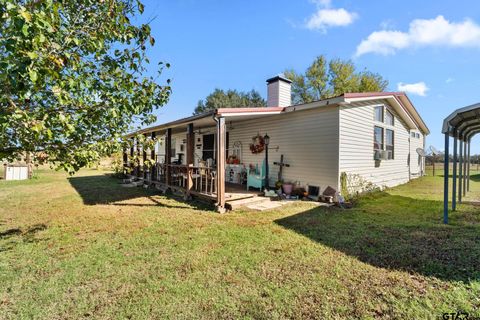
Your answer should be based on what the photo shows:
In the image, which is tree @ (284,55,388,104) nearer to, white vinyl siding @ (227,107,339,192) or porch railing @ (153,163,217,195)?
white vinyl siding @ (227,107,339,192)

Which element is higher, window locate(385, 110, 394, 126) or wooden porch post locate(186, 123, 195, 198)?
window locate(385, 110, 394, 126)

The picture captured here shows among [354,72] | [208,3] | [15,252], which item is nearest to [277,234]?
[15,252]

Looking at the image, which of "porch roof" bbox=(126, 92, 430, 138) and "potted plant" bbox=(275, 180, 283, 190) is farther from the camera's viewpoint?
"potted plant" bbox=(275, 180, 283, 190)

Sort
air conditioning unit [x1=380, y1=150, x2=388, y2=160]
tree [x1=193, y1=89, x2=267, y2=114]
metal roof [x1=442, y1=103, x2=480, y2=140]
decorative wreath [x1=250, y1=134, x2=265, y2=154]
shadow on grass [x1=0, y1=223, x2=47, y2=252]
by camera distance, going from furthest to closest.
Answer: tree [x1=193, y1=89, x2=267, y2=114], air conditioning unit [x1=380, y1=150, x2=388, y2=160], decorative wreath [x1=250, y1=134, x2=265, y2=154], metal roof [x1=442, y1=103, x2=480, y2=140], shadow on grass [x1=0, y1=223, x2=47, y2=252]

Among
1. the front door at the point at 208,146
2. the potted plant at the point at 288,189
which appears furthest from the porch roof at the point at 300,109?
the potted plant at the point at 288,189

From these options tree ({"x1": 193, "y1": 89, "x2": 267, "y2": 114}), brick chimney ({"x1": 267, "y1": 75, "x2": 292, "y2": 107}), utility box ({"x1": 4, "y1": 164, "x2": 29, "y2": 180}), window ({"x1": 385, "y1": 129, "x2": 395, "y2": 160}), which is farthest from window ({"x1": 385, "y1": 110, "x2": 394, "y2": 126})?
tree ({"x1": 193, "y1": 89, "x2": 267, "y2": 114})

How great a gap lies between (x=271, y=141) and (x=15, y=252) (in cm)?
731

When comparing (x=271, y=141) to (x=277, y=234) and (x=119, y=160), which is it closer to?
(x=277, y=234)

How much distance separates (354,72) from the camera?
1051 inches

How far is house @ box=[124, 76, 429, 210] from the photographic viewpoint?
723cm

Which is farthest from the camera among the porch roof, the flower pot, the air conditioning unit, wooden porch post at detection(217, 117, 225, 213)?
the air conditioning unit

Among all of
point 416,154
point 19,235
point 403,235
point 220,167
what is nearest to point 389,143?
point 416,154

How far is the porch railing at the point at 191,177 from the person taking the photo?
7234 millimetres

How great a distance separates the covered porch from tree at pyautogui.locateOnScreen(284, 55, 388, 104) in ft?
65.8
